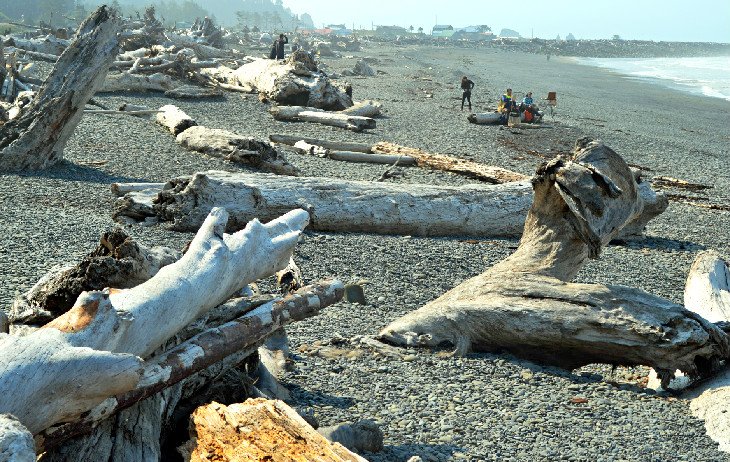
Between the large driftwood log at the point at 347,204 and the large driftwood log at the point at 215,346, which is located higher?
the large driftwood log at the point at 215,346

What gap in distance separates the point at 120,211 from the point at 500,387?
5899 millimetres

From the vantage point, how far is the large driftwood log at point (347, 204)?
10.3 metres

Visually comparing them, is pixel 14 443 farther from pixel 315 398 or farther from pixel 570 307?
pixel 570 307

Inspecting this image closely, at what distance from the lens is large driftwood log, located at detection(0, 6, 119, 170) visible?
13016mm

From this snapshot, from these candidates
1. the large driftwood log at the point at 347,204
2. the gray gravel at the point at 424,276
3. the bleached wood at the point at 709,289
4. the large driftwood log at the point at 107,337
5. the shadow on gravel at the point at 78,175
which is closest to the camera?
the large driftwood log at the point at 107,337

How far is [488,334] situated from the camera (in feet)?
22.8

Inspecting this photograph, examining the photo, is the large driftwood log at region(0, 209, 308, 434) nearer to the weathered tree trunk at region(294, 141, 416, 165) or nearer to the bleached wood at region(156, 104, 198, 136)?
the weathered tree trunk at region(294, 141, 416, 165)

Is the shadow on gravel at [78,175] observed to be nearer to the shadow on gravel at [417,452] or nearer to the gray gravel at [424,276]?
the gray gravel at [424,276]

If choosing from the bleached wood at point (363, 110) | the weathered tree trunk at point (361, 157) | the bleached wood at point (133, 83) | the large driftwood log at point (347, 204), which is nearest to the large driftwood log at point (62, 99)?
the large driftwood log at point (347, 204)

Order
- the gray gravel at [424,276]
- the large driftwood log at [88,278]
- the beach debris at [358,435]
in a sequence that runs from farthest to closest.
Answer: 1. the gray gravel at [424,276]
2. the large driftwood log at [88,278]
3. the beach debris at [358,435]

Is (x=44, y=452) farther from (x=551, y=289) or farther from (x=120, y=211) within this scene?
(x=120, y=211)

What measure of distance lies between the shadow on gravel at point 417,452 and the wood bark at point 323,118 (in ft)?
52.0

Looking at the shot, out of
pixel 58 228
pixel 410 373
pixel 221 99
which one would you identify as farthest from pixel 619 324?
pixel 221 99

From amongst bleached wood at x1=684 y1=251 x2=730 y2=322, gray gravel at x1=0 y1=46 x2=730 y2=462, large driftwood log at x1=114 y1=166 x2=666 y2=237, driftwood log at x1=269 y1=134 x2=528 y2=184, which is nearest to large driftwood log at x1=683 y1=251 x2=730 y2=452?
bleached wood at x1=684 y1=251 x2=730 y2=322
